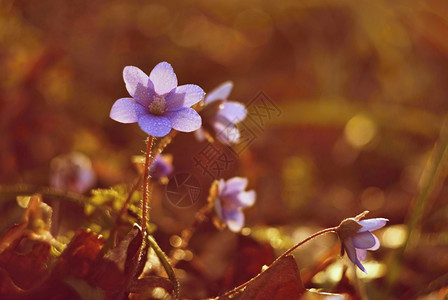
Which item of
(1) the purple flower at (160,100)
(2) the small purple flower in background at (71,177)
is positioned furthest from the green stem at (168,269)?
(2) the small purple flower in background at (71,177)

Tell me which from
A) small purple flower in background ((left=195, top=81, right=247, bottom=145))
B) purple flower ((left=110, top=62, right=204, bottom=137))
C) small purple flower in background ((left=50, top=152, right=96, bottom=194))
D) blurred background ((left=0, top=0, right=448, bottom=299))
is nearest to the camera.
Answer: purple flower ((left=110, top=62, right=204, bottom=137))

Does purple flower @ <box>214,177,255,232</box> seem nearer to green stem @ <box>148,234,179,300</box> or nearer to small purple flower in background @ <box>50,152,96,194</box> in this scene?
green stem @ <box>148,234,179,300</box>

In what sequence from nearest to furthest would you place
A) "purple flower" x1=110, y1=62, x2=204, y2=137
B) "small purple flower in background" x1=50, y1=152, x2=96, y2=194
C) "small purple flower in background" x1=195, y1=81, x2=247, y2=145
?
"purple flower" x1=110, y1=62, x2=204, y2=137, "small purple flower in background" x1=195, y1=81, x2=247, y2=145, "small purple flower in background" x1=50, y1=152, x2=96, y2=194

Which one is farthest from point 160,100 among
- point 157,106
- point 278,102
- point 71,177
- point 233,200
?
point 278,102

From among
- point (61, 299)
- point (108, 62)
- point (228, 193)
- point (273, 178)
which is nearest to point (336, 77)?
point (273, 178)

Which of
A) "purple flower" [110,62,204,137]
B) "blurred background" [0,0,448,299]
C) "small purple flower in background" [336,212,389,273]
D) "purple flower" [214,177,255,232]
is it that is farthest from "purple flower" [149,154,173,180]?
"small purple flower in background" [336,212,389,273]

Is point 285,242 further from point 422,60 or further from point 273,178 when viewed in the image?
point 422,60

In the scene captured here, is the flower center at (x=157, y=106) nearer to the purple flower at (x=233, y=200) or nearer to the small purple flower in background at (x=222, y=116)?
the small purple flower in background at (x=222, y=116)
